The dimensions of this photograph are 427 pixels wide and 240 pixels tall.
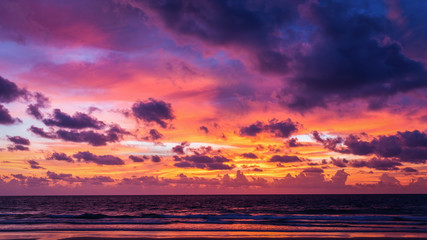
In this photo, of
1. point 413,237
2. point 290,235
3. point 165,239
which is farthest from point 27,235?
point 413,237

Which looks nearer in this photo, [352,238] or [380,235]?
[352,238]

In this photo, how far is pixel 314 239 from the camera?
24516mm

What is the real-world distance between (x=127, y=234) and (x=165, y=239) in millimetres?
4383

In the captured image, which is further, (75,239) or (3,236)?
(3,236)

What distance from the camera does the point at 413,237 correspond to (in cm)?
2567

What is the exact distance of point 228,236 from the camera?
84.4 feet

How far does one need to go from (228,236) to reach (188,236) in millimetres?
3177

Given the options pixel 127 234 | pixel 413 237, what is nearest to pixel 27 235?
pixel 127 234

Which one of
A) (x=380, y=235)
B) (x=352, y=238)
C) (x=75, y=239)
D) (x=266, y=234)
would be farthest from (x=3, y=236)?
A: (x=380, y=235)

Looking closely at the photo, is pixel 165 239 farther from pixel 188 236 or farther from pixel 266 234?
pixel 266 234

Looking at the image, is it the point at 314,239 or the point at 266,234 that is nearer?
the point at 314,239

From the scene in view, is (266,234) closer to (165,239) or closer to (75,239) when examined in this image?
(165,239)

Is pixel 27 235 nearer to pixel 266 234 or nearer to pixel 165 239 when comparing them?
pixel 165 239

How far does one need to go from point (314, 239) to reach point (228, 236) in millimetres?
6587
